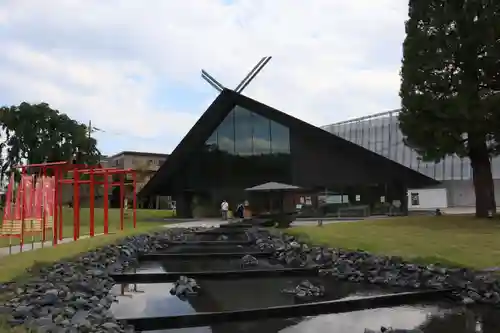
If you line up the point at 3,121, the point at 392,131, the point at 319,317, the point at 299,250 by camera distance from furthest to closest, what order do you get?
the point at 392,131, the point at 3,121, the point at 299,250, the point at 319,317

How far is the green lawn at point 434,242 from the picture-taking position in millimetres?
10234

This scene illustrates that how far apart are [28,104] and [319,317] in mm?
37459

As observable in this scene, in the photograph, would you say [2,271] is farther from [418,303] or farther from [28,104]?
[28,104]

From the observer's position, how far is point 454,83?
62.8 ft

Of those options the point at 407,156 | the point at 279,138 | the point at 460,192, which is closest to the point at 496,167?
the point at 460,192

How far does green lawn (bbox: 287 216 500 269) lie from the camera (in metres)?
10.2

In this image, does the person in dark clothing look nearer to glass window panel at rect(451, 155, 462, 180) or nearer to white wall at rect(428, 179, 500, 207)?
white wall at rect(428, 179, 500, 207)

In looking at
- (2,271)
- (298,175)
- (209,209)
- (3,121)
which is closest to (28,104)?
(3,121)

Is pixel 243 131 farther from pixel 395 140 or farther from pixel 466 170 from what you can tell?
pixel 395 140

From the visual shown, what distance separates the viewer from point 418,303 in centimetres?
823

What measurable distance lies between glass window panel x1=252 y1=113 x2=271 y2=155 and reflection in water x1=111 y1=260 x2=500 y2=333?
23703 mm

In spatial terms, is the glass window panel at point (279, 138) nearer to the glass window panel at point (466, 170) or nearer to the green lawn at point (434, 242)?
the green lawn at point (434, 242)

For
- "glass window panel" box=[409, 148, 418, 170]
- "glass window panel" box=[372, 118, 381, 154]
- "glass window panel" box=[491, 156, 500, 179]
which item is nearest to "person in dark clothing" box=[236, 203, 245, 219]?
"glass window panel" box=[409, 148, 418, 170]

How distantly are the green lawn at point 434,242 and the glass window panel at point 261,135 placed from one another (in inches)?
654
